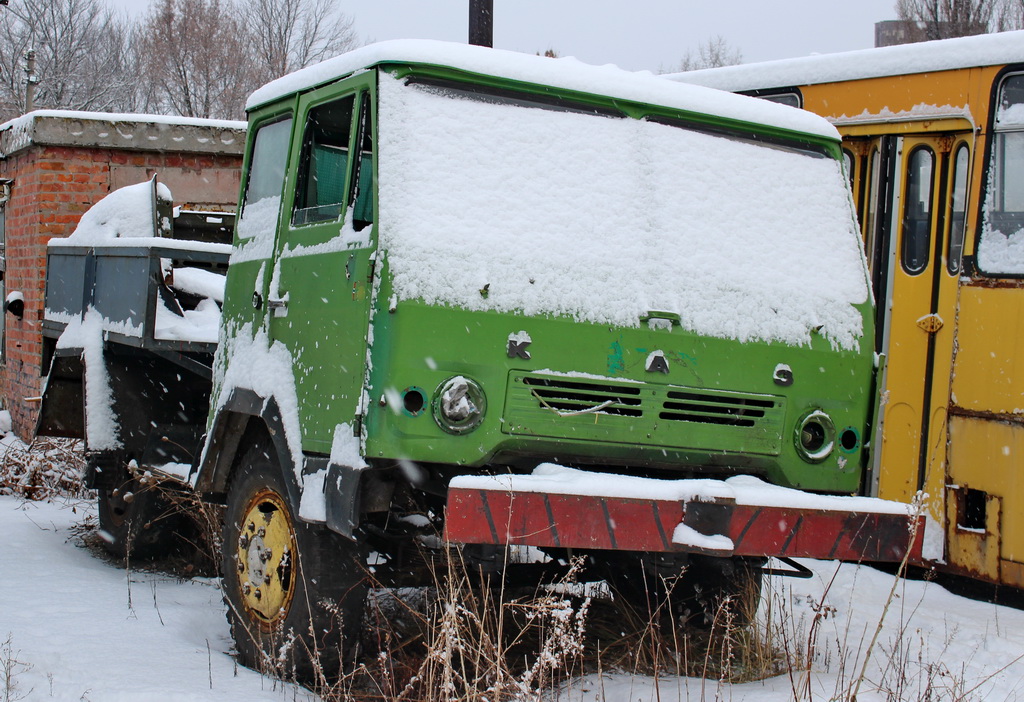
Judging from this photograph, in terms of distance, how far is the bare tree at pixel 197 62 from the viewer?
40312mm

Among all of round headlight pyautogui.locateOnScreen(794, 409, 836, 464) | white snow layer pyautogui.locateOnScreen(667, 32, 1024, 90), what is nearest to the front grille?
round headlight pyautogui.locateOnScreen(794, 409, 836, 464)

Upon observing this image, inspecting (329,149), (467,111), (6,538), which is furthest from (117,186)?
(467,111)

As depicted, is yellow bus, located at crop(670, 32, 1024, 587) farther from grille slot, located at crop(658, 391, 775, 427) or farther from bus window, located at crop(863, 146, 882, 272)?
grille slot, located at crop(658, 391, 775, 427)

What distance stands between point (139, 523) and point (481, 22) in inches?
178

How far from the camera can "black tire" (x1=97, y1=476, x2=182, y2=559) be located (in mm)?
6500

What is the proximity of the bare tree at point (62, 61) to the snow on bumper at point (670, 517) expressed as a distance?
36.1 metres

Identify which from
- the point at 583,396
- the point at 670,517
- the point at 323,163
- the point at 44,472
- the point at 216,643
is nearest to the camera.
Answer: the point at 670,517

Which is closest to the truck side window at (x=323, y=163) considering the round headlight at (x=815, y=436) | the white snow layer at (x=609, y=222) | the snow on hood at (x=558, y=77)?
the snow on hood at (x=558, y=77)

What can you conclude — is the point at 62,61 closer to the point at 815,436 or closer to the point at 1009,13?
the point at 1009,13

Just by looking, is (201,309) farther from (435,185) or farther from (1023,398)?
(1023,398)

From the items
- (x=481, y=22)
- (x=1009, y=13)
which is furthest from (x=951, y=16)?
(x=481, y=22)

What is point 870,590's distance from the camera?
630cm

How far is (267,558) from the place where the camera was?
14.8ft

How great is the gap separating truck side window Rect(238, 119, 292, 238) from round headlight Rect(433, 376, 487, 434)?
1391 mm
